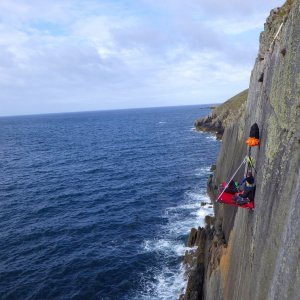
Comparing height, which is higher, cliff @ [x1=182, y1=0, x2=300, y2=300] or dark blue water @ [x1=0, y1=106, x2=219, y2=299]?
cliff @ [x1=182, y1=0, x2=300, y2=300]

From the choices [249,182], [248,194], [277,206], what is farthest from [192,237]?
[277,206]

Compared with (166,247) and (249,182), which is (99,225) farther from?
(249,182)

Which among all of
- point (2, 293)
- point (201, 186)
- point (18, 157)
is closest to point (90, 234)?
point (2, 293)

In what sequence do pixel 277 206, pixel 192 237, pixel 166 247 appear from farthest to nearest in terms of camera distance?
1. pixel 166 247
2. pixel 192 237
3. pixel 277 206

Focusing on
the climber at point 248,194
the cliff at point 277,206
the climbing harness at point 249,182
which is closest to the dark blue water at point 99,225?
the cliff at point 277,206

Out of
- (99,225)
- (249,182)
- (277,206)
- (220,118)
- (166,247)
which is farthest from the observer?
(220,118)

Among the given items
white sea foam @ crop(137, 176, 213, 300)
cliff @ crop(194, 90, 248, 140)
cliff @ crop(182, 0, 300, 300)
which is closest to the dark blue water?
white sea foam @ crop(137, 176, 213, 300)

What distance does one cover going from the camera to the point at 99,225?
43281 millimetres

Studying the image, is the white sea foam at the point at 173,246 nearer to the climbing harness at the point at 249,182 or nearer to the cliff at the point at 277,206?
the cliff at the point at 277,206

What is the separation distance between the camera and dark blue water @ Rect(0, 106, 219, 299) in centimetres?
3106

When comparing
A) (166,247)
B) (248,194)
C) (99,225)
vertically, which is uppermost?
(248,194)

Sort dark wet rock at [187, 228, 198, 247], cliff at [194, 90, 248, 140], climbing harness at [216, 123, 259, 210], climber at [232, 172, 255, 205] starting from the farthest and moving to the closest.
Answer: cliff at [194, 90, 248, 140]
dark wet rock at [187, 228, 198, 247]
climbing harness at [216, 123, 259, 210]
climber at [232, 172, 255, 205]

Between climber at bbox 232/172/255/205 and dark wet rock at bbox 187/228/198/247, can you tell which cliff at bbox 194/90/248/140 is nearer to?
dark wet rock at bbox 187/228/198/247

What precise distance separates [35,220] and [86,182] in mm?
18447
